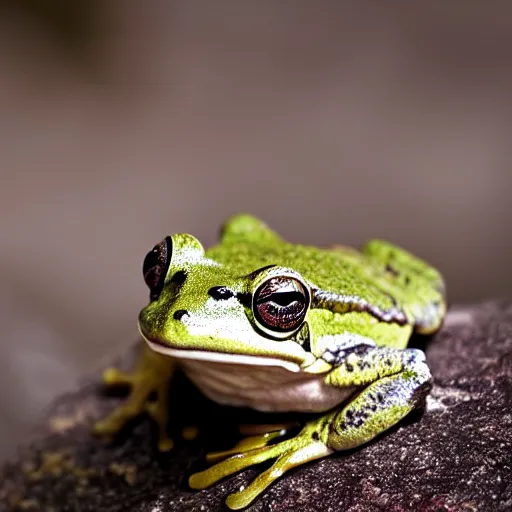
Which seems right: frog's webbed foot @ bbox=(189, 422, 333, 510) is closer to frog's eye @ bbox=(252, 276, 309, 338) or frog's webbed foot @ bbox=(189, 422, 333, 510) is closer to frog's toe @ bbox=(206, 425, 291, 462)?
frog's toe @ bbox=(206, 425, 291, 462)

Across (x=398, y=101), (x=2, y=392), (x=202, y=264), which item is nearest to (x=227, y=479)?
(x=202, y=264)

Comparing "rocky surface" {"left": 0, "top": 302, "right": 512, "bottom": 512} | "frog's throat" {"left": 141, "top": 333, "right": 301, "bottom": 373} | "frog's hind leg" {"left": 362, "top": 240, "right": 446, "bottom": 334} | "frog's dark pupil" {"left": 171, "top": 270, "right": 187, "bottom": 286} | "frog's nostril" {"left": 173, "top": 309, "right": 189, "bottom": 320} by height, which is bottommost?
"rocky surface" {"left": 0, "top": 302, "right": 512, "bottom": 512}

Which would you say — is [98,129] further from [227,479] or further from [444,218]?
[227,479]

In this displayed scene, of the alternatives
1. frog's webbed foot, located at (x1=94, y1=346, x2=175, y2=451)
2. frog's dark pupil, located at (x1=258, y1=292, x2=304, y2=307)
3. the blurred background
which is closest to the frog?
frog's dark pupil, located at (x1=258, y1=292, x2=304, y2=307)

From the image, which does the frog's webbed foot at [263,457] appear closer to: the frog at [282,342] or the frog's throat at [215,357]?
the frog at [282,342]

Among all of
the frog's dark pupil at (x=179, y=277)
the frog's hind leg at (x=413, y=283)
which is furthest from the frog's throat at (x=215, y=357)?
the frog's hind leg at (x=413, y=283)

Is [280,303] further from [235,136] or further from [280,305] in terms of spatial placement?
[235,136]

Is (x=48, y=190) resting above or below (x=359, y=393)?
above
